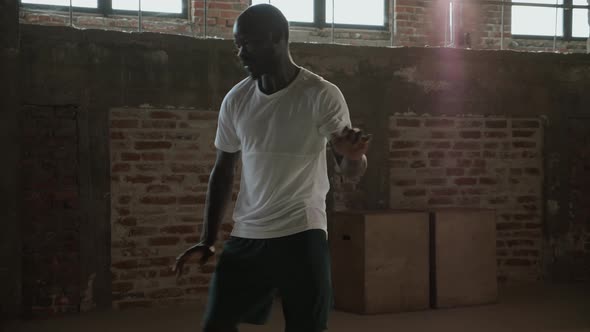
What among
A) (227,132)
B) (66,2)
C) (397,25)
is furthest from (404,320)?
(66,2)

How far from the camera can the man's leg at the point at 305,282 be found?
2.45 m

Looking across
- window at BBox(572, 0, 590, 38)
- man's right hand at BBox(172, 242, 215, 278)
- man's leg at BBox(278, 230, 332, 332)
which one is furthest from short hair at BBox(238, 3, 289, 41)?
window at BBox(572, 0, 590, 38)

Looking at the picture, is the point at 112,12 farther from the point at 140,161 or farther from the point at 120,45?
the point at 140,161

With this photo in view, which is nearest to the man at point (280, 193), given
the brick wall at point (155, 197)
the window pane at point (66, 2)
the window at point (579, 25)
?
the brick wall at point (155, 197)

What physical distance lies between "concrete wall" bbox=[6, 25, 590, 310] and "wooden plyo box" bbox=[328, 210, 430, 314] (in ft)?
2.04

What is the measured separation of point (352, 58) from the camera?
570 centimetres

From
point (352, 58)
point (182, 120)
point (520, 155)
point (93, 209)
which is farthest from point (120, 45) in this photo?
point (520, 155)

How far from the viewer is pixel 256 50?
2482 millimetres

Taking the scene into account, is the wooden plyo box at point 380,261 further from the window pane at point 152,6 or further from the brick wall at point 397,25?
the window pane at point 152,6

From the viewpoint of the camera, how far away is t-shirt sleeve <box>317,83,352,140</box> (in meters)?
2.45

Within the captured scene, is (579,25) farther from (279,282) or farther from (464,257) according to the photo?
(279,282)

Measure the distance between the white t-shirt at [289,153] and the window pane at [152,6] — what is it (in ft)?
13.6

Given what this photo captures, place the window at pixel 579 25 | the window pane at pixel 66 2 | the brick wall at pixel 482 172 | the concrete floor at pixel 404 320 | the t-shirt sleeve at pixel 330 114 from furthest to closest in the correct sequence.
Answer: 1. the window at pixel 579 25
2. the window pane at pixel 66 2
3. the brick wall at pixel 482 172
4. the concrete floor at pixel 404 320
5. the t-shirt sleeve at pixel 330 114

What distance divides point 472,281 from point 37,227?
294 centimetres
